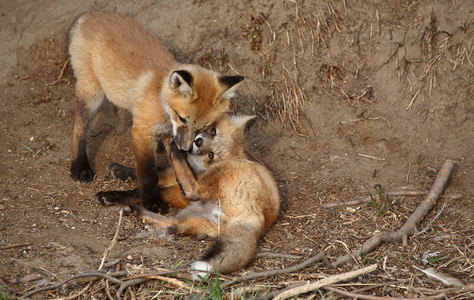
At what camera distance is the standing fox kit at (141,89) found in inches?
139

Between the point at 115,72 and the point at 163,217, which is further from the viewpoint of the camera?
the point at 115,72

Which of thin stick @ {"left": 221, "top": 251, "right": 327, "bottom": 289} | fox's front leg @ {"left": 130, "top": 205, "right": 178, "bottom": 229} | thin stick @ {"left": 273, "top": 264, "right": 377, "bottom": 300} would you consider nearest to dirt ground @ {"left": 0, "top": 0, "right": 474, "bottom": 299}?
fox's front leg @ {"left": 130, "top": 205, "right": 178, "bottom": 229}

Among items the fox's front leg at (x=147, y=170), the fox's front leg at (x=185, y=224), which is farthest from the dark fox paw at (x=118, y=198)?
the fox's front leg at (x=185, y=224)

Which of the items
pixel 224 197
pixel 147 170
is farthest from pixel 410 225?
pixel 147 170

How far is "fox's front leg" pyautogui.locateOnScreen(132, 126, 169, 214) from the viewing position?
3701 mm

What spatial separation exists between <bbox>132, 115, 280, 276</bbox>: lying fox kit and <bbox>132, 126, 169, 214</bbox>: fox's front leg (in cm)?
18

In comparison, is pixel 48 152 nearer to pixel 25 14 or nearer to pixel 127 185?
pixel 127 185

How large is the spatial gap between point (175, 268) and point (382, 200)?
1.89 meters

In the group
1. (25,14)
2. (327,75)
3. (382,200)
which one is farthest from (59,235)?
(327,75)

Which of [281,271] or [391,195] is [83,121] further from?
[391,195]

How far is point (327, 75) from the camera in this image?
4.94 metres

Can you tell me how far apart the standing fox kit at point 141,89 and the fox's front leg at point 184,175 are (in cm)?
17

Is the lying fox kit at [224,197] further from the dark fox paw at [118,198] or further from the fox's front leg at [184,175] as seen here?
the dark fox paw at [118,198]

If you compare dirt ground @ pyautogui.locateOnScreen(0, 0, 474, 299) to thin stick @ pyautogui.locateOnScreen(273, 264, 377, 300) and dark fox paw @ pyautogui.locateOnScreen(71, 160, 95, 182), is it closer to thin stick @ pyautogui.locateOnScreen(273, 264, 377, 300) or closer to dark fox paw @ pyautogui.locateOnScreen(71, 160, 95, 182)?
dark fox paw @ pyautogui.locateOnScreen(71, 160, 95, 182)
